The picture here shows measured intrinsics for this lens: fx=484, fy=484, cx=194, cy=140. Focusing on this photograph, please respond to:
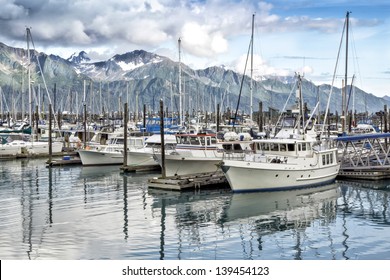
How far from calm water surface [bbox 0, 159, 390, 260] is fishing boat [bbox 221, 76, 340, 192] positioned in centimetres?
81

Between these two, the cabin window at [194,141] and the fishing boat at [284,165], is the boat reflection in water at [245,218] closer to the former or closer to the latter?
the fishing boat at [284,165]

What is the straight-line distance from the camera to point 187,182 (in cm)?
3131

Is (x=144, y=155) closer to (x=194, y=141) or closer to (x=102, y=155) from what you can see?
(x=102, y=155)

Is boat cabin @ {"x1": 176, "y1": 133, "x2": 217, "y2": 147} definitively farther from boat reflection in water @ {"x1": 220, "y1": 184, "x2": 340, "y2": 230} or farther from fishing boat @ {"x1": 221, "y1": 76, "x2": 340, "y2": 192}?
boat reflection in water @ {"x1": 220, "y1": 184, "x2": 340, "y2": 230}

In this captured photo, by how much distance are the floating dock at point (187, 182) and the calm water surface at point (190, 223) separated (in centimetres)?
69

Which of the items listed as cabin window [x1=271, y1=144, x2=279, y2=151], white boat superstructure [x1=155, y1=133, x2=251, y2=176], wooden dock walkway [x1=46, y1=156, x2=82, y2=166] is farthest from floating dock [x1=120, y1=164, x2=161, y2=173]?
cabin window [x1=271, y1=144, x2=279, y2=151]

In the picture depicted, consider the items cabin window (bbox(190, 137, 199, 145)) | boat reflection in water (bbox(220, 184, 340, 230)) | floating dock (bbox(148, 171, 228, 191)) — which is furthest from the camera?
cabin window (bbox(190, 137, 199, 145))

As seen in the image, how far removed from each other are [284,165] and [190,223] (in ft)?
32.5

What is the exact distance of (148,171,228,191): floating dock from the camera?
31.1m

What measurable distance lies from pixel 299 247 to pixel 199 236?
4.08 metres

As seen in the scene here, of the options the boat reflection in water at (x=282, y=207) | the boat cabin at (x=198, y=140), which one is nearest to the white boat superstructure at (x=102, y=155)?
the boat cabin at (x=198, y=140)

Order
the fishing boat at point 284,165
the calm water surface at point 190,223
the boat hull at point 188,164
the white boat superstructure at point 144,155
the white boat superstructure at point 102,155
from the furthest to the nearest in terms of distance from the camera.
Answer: the white boat superstructure at point 102,155 → the white boat superstructure at point 144,155 → the boat hull at point 188,164 → the fishing boat at point 284,165 → the calm water surface at point 190,223

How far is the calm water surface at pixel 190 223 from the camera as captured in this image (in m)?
17.9

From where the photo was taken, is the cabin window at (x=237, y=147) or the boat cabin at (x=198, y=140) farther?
the cabin window at (x=237, y=147)
